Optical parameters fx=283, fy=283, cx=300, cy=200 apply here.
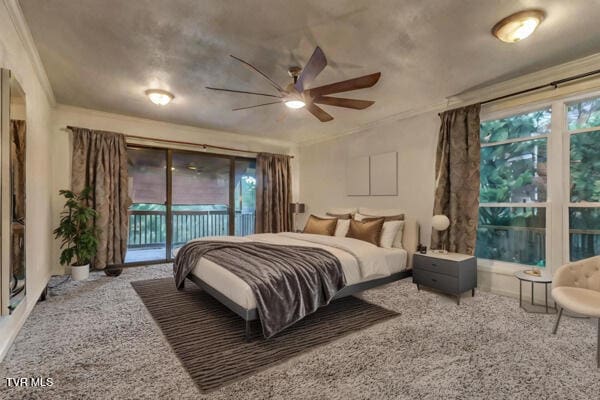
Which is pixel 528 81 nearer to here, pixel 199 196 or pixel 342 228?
pixel 342 228

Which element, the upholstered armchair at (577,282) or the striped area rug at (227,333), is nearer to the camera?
the striped area rug at (227,333)

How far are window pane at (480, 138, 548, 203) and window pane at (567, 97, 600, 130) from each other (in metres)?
0.28

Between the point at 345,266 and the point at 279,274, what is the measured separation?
2.78ft

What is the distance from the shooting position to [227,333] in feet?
8.09

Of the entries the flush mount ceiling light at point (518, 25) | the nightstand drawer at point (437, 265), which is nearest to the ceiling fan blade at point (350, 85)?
the flush mount ceiling light at point (518, 25)

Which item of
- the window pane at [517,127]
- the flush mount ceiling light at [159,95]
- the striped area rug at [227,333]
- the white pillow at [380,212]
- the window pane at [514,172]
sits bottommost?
the striped area rug at [227,333]

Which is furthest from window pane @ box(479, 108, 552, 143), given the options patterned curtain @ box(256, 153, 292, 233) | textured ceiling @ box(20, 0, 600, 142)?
patterned curtain @ box(256, 153, 292, 233)

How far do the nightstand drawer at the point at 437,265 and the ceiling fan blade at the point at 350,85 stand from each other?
2.17 meters

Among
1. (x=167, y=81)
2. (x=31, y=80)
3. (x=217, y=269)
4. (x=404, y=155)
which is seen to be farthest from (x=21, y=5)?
(x=404, y=155)

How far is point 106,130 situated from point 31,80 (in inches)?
74.1

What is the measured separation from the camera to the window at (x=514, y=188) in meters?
3.25

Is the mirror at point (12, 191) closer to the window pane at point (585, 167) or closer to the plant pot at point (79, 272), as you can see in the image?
the plant pot at point (79, 272)

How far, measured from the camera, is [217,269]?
2768 mm

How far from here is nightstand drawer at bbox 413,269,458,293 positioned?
3.19 m
